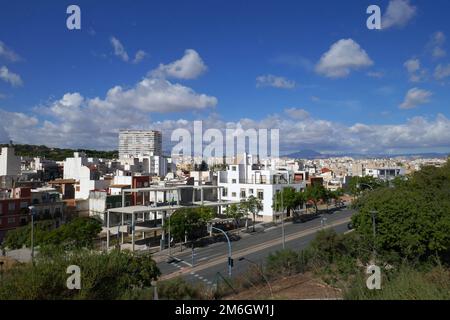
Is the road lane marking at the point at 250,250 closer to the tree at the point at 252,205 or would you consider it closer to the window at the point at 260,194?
the tree at the point at 252,205

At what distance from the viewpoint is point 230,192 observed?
173 ft

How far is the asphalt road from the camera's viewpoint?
81.0 feet

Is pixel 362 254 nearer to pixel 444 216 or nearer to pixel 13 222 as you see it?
pixel 444 216

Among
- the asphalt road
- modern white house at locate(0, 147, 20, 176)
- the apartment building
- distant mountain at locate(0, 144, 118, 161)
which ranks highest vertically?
the apartment building

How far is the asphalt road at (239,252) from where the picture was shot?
24.7 metres

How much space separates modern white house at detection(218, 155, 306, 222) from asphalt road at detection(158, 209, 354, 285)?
5.42m

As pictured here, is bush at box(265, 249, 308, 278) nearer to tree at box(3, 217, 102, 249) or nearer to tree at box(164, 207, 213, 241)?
tree at box(164, 207, 213, 241)

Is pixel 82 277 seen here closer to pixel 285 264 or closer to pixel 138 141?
pixel 285 264

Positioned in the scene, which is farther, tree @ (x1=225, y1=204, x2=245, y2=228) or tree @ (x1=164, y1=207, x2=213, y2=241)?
tree @ (x1=225, y1=204, x2=245, y2=228)

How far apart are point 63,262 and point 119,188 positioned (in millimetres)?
39250

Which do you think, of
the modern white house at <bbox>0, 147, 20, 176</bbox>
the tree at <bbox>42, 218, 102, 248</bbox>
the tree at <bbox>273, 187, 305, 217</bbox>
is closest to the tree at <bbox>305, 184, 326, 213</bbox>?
the tree at <bbox>273, 187, 305, 217</bbox>

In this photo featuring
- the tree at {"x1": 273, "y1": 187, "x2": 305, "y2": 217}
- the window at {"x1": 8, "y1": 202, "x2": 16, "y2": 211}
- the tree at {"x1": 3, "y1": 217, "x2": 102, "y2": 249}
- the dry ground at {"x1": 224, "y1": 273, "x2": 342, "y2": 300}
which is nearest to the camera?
the dry ground at {"x1": 224, "y1": 273, "x2": 342, "y2": 300}

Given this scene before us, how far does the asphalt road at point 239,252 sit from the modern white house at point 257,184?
17.8 feet
